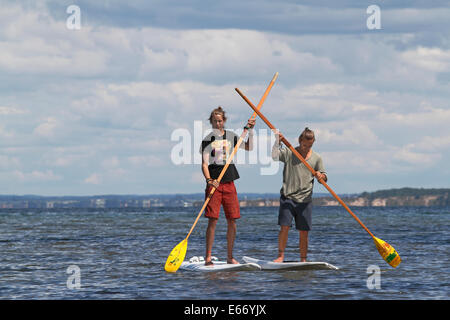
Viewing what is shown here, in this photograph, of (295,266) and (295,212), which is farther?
(295,266)

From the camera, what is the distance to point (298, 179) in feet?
35.7

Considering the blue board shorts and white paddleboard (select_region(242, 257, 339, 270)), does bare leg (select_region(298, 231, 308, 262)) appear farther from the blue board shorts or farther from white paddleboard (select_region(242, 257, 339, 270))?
the blue board shorts

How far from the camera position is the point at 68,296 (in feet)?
30.5

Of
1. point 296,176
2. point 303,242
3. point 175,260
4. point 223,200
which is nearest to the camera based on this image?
point 296,176

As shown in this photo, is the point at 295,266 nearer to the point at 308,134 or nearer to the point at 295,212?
the point at 295,212

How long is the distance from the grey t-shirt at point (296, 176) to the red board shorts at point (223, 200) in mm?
833

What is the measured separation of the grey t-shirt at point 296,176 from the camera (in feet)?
35.7

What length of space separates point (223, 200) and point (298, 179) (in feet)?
4.19

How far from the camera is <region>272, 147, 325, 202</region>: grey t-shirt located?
1088 centimetres

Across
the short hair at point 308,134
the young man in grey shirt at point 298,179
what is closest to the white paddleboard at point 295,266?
the young man in grey shirt at point 298,179

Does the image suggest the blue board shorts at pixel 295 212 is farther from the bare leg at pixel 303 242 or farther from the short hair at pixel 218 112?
the short hair at pixel 218 112

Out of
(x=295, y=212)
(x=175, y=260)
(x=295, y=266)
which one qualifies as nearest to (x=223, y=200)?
(x=295, y=212)
